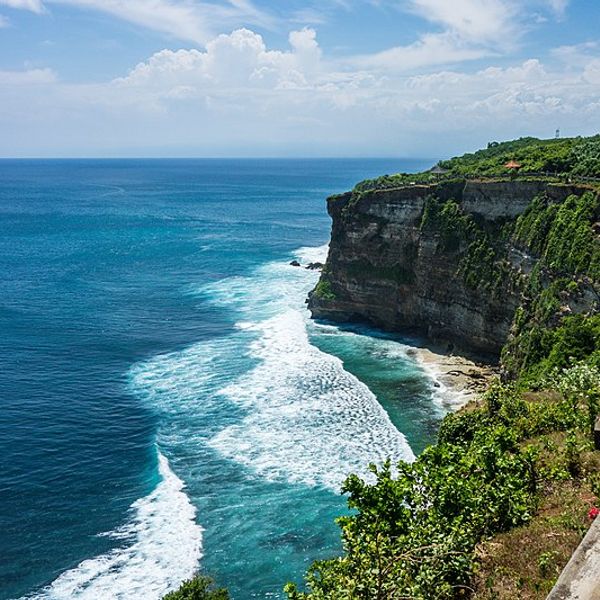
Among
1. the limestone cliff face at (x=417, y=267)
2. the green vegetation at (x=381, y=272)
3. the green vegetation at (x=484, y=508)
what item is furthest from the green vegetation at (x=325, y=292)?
the green vegetation at (x=484, y=508)

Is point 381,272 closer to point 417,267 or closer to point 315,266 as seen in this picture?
point 417,267

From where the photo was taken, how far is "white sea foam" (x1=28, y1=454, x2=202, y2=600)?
29.4 metres

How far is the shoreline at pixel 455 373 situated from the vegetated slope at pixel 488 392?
2.84 m

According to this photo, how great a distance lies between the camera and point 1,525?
34500mm

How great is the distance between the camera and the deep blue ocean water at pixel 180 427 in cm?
3206

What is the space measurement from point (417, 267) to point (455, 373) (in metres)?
15.3

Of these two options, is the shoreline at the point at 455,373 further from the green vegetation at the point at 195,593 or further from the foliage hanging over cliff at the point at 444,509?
the green vegetation at the point at 195,593

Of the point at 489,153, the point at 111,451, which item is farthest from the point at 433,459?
the point at 489,153

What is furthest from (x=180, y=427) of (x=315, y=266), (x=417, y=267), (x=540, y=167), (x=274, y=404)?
(x=315, y=266)

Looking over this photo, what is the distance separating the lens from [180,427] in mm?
45562

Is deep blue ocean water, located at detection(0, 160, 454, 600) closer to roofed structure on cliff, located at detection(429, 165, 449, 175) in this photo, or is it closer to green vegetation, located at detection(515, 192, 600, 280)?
green vegetation, located at detection(515, 192, 600, 280)

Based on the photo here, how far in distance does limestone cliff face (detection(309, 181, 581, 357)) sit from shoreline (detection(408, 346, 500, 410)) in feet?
7.08

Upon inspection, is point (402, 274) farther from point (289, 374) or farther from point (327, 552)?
point (327, 552)

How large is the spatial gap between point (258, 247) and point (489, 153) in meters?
46.4
